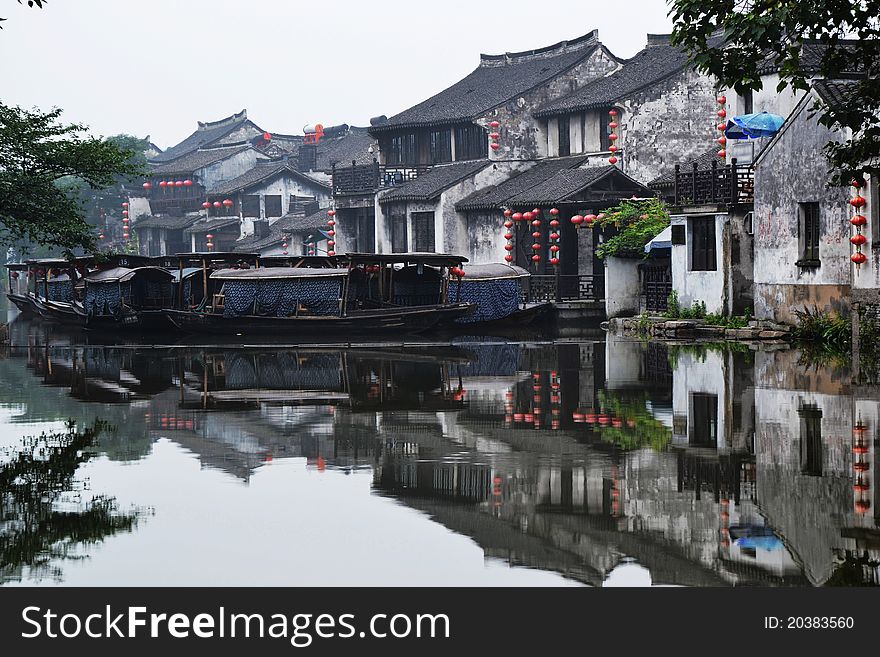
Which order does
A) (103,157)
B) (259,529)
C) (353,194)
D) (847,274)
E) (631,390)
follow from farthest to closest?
(353,194)
(103,157)
(847,274)
(631,390)
(259,529)

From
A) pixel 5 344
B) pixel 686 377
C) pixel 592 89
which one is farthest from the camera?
pixel 592 89

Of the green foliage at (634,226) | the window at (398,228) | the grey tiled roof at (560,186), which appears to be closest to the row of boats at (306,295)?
the green foliage at (634,226)

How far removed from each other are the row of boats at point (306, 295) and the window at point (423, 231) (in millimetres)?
8588

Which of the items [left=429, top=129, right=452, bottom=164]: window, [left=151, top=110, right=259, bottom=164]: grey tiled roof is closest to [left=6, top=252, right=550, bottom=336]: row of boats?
[left=429, top=129, right=452, bottom=164]: window

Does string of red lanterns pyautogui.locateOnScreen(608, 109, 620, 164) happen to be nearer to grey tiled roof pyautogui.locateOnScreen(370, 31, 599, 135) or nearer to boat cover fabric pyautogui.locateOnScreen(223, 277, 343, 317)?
grey tiled roof pyautogui.locateOnScreen(370, 31, 599, 135)

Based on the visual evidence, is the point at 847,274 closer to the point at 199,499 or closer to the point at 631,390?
the point at 631,390

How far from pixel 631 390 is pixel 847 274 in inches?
A: 402

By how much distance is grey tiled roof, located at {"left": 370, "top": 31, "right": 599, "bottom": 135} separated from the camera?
185 feet

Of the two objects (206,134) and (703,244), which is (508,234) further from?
(206,134)

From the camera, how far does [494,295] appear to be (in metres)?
42.2

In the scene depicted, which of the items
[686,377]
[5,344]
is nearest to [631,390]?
[686,377]

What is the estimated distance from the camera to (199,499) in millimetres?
11445

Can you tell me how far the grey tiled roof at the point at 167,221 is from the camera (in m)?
77.8
